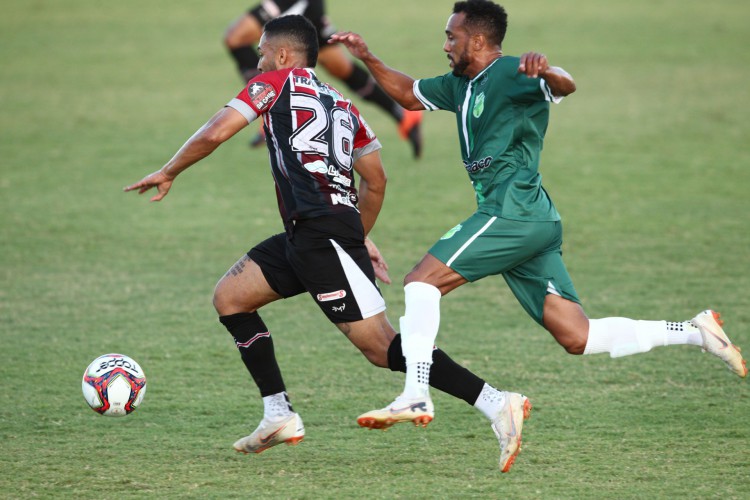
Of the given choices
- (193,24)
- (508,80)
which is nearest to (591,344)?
(508,80)

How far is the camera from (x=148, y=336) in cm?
718

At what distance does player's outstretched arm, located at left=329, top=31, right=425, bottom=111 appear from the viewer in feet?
18.6

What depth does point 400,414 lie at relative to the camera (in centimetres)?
462

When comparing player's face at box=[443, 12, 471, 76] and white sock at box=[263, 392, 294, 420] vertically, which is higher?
player's face at box=[443, 12, 471, 76]

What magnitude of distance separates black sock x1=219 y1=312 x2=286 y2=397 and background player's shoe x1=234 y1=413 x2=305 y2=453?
0.67 ft

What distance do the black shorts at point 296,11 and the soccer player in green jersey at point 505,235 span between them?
7.39 metres

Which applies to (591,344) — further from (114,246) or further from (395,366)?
(114,246)

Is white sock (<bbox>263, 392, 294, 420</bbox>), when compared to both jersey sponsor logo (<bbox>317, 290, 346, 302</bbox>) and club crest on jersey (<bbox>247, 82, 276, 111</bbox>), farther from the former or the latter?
club crest on jersey (<bbox>247, 82, 276, 111</bbox>)

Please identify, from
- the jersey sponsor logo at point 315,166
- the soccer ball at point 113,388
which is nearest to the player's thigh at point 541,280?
the jersey sponsor logo at point 315,166

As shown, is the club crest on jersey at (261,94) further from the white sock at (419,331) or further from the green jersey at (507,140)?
the white sock at (419,331)

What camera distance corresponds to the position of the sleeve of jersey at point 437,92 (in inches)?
217

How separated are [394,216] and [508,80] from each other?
5428 millimetres

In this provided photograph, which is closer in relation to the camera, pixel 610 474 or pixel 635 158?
pixel 610 474

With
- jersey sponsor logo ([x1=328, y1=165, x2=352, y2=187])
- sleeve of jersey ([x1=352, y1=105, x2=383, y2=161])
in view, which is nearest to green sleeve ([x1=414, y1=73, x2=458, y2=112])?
sleeve of jersey ([x1=352, y1=105, x2=383, y2=161])
